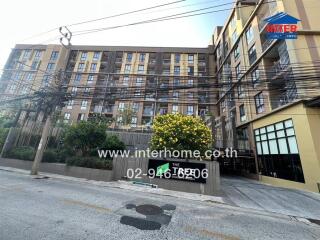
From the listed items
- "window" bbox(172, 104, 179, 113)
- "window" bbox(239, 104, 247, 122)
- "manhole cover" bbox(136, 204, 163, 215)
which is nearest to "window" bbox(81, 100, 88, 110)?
"window" bbox(172, 104, 179, 113)

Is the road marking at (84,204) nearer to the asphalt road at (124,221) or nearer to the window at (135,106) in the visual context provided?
the asphalt road at (124,221)

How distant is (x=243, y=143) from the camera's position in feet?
68.6

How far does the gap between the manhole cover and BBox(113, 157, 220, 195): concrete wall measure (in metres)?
4.19

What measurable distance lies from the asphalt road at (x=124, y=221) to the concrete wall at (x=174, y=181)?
298cm

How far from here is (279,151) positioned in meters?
15.1

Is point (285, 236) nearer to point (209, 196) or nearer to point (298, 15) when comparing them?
point (209, 196)

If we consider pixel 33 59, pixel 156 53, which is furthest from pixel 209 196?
pixel 33 59

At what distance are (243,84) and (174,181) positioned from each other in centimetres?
817

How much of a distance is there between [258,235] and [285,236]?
0.87 meters

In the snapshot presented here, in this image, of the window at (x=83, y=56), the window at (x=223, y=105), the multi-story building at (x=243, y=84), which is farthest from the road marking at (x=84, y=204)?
the window at (x=83, y=56)

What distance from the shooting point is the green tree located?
13263 mm

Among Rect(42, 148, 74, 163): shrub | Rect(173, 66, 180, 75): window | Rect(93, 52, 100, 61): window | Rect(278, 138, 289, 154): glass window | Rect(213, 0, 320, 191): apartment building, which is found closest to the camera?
Rect(213, 0, 320, 191): apartment building

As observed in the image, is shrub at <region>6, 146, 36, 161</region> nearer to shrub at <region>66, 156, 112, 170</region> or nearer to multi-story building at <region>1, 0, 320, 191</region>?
shrub at <region>66, 156, 112, 170</region>

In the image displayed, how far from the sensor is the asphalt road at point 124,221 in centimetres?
416
